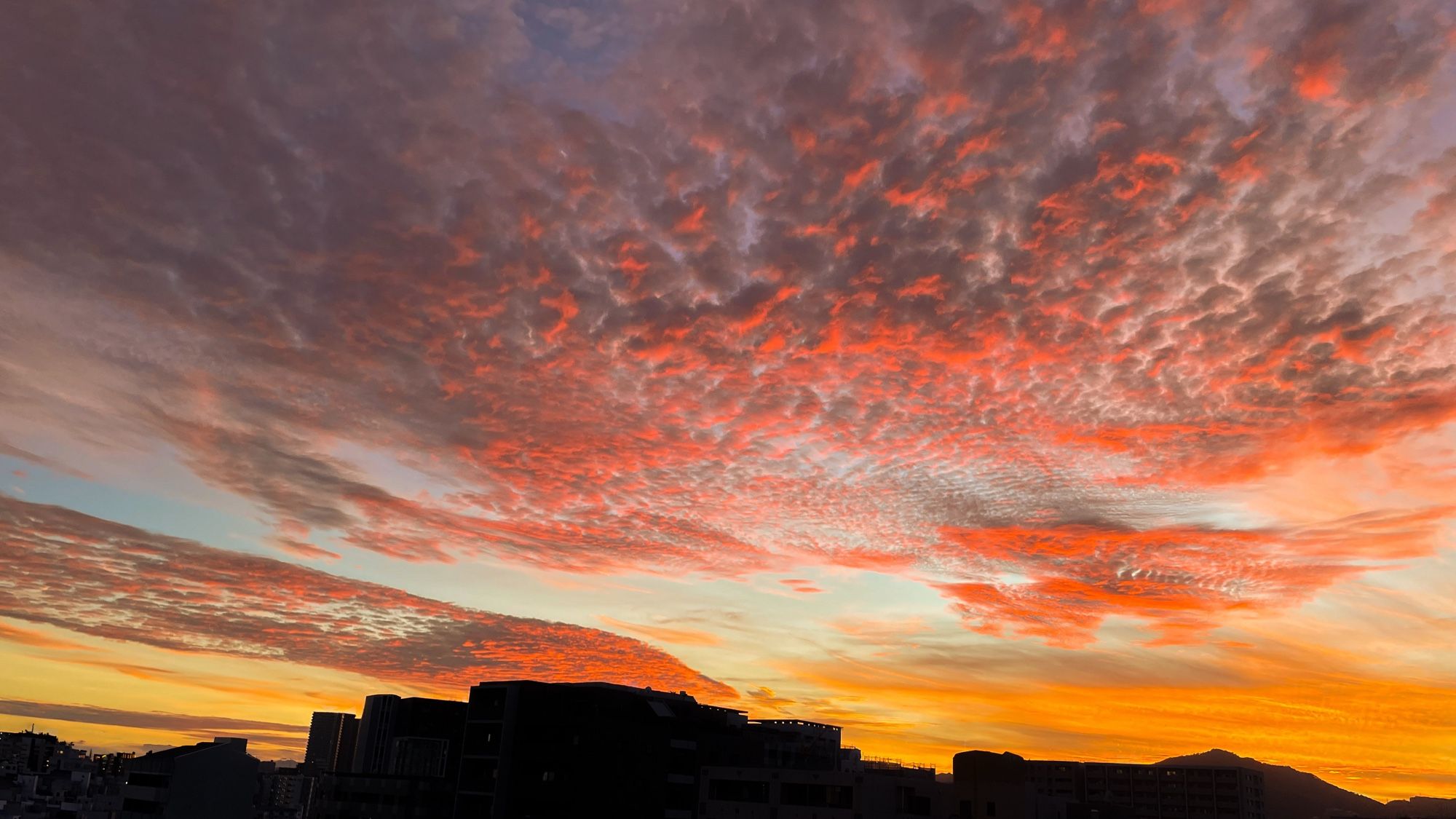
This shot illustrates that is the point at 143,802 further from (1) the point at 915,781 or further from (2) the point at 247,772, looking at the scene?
(1) the point at 915,781

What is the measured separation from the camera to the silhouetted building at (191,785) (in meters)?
131

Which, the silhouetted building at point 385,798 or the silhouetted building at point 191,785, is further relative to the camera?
the silhouetted building at point 191,785

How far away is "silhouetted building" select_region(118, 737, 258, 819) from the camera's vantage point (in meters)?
131

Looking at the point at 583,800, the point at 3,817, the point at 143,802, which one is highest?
the point at 583,800

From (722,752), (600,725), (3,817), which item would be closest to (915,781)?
(722,752)

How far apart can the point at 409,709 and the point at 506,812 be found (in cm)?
7277

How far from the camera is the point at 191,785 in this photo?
447 feet

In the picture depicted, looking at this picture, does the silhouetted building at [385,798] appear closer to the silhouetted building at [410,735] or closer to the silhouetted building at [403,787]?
the silhouetted building at [403,787]

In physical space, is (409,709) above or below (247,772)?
above

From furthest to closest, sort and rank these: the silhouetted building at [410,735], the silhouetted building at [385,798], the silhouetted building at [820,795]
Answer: the silhouetted building at [410,735]
the silhouetted building at [385,798]
the silhouetted building at [820,795]

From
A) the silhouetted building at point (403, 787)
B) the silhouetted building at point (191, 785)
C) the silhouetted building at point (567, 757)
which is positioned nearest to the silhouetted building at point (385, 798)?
the silhouetted building at point (403, 787)

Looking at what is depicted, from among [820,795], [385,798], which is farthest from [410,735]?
[820,795]

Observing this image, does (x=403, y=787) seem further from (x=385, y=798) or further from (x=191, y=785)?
(x=191, y=785)

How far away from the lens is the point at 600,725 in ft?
374
